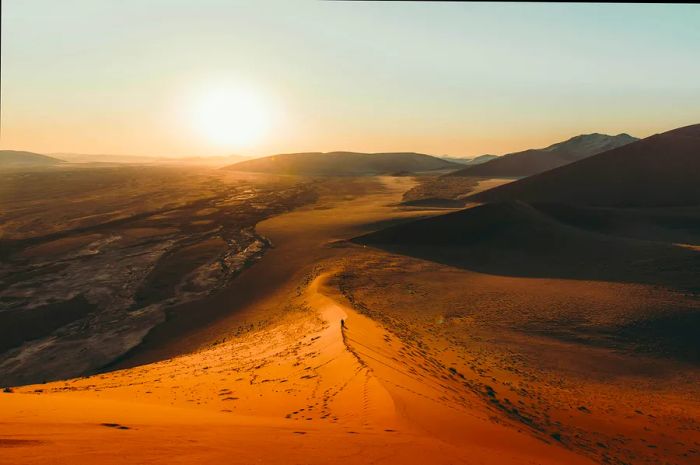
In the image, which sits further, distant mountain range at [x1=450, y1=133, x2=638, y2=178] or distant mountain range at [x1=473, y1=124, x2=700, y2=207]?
distant mountain range at [x1=450, y1=133, x2=638, y2=178]

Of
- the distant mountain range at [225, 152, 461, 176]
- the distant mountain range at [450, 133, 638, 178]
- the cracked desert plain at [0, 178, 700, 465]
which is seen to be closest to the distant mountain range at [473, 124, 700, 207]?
the cracked desert plain at [0, 178, 700, 465]

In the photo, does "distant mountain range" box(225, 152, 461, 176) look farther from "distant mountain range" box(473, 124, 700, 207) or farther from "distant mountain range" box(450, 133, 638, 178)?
"distant mountain range" box(473, 124, 700, 207)

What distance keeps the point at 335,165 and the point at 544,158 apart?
77235mm

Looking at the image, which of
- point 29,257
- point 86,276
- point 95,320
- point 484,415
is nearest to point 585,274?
point 484,415

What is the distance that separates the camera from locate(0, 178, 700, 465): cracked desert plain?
5555 mm

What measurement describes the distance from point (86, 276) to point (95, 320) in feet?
24.9

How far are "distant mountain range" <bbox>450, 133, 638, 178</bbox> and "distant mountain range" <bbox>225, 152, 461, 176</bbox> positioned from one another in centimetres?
3697

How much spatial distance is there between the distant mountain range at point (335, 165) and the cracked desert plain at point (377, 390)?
12916 centimetres

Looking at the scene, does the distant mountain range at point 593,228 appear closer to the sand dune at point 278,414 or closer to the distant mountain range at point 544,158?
the sand dune at point 278,414

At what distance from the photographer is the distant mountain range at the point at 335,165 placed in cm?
15512

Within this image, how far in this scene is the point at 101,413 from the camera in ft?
21.9

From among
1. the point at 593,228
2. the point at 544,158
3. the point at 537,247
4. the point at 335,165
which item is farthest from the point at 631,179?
the point at 335,165

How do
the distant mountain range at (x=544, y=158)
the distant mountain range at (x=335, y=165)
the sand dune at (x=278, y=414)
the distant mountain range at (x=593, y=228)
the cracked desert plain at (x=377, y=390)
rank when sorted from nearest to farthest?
the sand dune at (x=278, y=414) < the cracked desert plain at (x=377, y=390) < the distant mountain range at (x=593, y=228) < the distant mountain range at (x=544, y=158) < the distant mountain range at (x=335, y=165)

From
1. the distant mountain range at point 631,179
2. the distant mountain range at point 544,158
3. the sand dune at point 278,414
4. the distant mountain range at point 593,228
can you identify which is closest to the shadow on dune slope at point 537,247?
the distant mountain range at point 593,228
